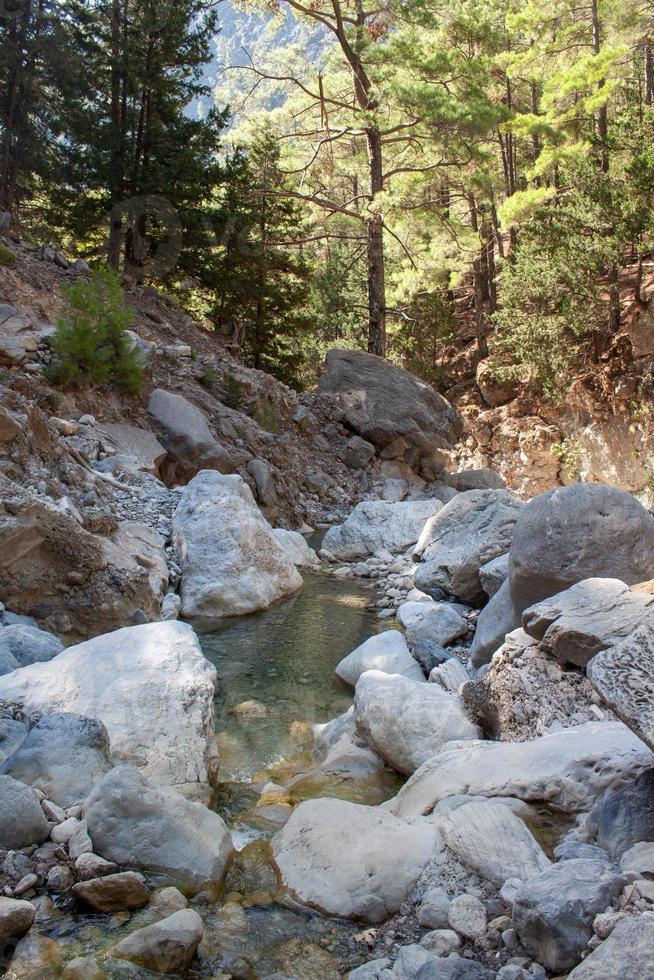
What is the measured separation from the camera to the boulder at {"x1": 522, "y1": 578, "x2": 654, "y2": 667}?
11.8ft

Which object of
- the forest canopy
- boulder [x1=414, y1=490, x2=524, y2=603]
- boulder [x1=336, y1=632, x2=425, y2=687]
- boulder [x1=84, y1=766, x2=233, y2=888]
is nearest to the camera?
boulder [x1=84, y1=766, x2=233, y2=888]

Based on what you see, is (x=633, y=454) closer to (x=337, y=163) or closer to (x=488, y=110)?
(x=488, y=110)

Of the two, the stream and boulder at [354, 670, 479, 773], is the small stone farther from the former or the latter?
boulder at [354, 670, 479, 773]

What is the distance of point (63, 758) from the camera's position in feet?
10.5

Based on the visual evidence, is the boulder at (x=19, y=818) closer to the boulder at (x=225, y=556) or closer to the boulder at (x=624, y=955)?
the boulder at (x=624, y=955)

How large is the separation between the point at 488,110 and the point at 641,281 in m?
6.30

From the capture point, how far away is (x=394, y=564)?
8773 mm

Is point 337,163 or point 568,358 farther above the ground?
point 337,163

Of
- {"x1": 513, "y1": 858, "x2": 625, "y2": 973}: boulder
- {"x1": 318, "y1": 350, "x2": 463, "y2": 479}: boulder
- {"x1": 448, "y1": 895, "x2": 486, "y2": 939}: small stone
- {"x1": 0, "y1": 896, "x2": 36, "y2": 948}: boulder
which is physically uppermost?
{"x1": 318, "y1": 350, "x2": 463, "y2": 479}: boulder

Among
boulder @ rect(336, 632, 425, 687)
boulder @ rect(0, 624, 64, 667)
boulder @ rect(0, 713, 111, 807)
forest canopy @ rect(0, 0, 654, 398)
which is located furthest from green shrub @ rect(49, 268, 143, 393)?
boulder @ rect(0, 713, 111, 807)

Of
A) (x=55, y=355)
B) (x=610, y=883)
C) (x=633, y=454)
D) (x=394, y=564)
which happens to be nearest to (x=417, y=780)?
(x=610, y=883)

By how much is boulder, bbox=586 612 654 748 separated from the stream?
3.84ft

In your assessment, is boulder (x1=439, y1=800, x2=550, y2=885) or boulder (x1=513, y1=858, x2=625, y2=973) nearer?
boulder (x1=513, y1=858, x2=625, y2=973)

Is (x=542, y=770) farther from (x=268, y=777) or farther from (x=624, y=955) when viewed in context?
(x=268, y=777)
